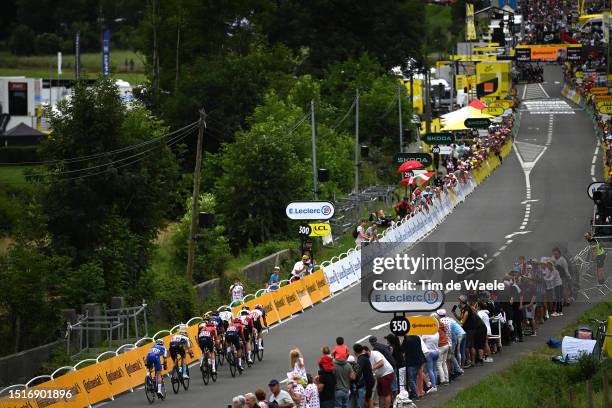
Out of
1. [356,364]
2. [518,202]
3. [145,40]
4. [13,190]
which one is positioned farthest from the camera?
[145,40]

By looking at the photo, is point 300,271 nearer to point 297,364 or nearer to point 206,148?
point 297,364

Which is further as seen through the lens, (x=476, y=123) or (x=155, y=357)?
(x=476, y=123)

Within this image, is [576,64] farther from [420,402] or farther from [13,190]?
[420,402]

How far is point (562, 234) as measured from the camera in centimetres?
5066

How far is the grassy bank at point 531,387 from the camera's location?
74.9 ft

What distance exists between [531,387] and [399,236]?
24514 mm

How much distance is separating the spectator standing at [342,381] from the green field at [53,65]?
364 feet

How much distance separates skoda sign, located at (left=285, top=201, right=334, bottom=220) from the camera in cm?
4478

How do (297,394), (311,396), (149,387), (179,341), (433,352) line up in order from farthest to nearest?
(179,341) < (149,387) < (433,352) < (311,396) < (297,394)

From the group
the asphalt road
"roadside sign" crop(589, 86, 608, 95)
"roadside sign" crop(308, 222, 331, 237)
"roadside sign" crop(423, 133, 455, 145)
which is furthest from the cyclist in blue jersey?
"roadside sign" crop(589, 86, 608, 95)

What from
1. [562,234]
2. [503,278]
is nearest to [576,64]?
[562,234]

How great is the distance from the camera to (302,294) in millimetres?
40250

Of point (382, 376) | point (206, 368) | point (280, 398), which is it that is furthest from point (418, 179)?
point (280, 398)

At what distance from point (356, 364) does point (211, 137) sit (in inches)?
2380
